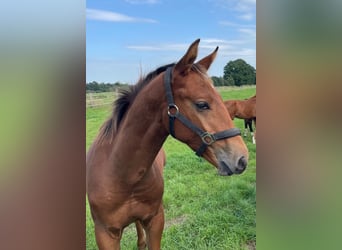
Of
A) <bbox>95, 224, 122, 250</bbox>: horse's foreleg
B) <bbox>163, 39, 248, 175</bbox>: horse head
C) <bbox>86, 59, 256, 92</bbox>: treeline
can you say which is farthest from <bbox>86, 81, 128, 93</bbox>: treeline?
<bbox>95, 224, 122, 250</bbox>: horse's foreleg

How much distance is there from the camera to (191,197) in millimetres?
1344

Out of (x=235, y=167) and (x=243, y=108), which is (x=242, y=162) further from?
(x=243, y=108)

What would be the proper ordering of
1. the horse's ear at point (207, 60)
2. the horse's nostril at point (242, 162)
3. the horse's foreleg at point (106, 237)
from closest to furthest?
the horse's nostril at point (242, 162) < the horse's ear at point (207, 60) < the horse's foreleg at point (106, 237)

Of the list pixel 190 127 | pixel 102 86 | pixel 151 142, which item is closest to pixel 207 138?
pixel 190 127

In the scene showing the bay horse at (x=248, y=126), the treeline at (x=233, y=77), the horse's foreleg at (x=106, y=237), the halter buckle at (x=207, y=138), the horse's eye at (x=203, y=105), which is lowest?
the horse's foreleg at (x=106, y=237)

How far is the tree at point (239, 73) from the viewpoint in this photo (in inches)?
48.5

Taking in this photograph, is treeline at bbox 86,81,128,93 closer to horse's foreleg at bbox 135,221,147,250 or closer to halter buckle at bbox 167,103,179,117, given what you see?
halter buckle at bbox 167,103,179,117

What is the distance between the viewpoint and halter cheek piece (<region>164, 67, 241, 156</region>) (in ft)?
3.34

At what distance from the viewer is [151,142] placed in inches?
43.9

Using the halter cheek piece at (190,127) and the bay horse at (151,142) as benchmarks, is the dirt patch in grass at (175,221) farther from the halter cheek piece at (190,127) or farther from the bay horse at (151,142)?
the halter cheek piece at (190,127)

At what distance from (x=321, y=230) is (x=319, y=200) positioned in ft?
0.28

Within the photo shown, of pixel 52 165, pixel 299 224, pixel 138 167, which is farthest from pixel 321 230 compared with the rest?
pixel 52 165

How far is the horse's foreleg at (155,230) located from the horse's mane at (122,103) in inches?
13.2

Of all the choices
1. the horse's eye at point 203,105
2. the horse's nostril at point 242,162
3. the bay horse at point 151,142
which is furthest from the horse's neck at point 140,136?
the horse's nostril at point 242,162
